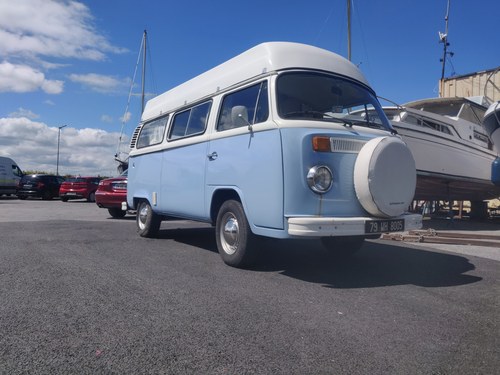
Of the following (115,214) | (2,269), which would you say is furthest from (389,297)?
(115,214)

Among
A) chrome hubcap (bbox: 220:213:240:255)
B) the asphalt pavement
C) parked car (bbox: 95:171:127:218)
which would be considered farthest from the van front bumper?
parked car (bbox: 95:171:127:218)

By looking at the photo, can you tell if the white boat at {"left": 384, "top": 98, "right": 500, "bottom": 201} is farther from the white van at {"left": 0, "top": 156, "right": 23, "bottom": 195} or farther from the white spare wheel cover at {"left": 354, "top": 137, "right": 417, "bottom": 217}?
the white van at {"left": 0, "top": 156, "right": 23, "bottom": 195}

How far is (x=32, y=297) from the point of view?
3.87m

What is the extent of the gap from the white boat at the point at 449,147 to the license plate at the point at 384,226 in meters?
5.48

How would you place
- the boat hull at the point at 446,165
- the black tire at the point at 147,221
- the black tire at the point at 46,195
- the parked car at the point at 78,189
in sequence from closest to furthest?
the black tire at the point at 147,221
the boat hull at the point at 446,165
the parked car at the point at 78,189
the black tire at the point at 46,195

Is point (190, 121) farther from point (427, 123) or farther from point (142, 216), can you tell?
point (427, 123)

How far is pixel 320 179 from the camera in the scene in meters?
4.48

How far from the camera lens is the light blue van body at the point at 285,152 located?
444 cm

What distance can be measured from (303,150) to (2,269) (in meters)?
3.71

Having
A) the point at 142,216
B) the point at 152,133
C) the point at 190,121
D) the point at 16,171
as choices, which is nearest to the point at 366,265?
the point at 190,121

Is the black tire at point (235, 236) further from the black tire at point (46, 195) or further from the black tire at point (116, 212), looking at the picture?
the black tire at point (46, 195)

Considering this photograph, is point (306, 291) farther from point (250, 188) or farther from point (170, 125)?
point (170, 125)

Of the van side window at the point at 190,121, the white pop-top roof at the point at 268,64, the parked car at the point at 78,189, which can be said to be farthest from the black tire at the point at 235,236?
the parked car at the point at 78,189

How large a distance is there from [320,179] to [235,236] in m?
1.38
